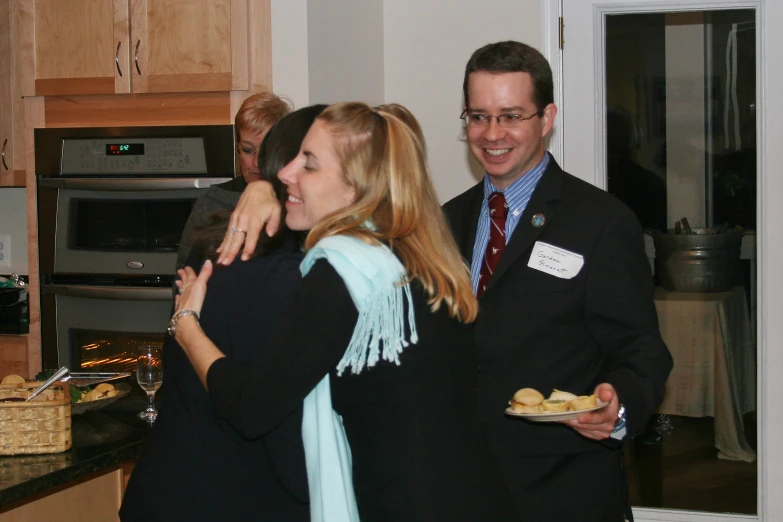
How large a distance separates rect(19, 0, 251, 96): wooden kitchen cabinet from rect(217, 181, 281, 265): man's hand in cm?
173

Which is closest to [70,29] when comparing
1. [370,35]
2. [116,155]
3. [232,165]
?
[116,155]

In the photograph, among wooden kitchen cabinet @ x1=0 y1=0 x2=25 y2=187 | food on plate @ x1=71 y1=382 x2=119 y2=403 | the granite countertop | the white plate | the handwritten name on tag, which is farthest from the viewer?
wooden kitchen cabinet @ x1=0 y1=0 x2=25 y2=187

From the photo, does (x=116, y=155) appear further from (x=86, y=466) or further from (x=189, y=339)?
(x=189, y=339)

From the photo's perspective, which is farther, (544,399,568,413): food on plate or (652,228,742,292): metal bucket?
(652,228,742,292): metal bucket

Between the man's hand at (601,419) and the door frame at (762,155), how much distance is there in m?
1.79

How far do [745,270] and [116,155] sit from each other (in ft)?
7.52

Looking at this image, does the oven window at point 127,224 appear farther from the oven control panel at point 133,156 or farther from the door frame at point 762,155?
the door frame at point 762,155

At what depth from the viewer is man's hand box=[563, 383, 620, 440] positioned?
5.23 ft

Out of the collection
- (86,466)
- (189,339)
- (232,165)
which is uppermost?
(232,165)

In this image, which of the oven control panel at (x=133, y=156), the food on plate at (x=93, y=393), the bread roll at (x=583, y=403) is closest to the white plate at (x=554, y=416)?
the bread roll at (x=583, y=403)

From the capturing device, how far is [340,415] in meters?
A: 1.43

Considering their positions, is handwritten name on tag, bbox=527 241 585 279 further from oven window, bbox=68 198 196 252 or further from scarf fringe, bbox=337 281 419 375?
oven window, bbox=68 198 196 252

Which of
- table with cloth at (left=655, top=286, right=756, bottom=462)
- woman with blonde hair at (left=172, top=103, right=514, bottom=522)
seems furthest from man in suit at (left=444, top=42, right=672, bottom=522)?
table with cloth at (left=655, top=286, right=756, bottom=462)

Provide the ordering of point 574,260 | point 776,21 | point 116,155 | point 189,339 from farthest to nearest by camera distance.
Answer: point 116,155 < point 776,21 < point 574,260 < point 189,339
